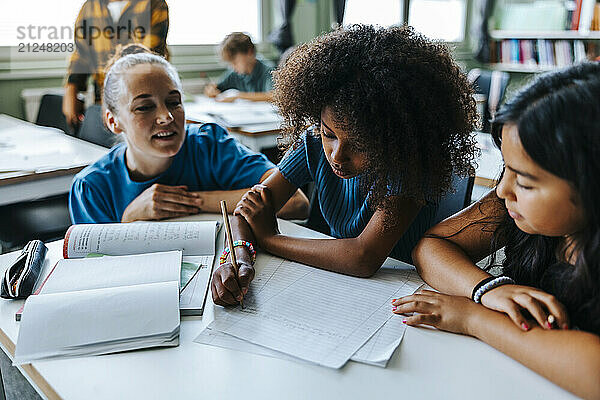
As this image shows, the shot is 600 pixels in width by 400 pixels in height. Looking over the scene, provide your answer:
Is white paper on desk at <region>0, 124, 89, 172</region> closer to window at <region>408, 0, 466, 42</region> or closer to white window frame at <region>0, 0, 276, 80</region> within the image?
white window frame at <region>0, 0, 276, 80</region>

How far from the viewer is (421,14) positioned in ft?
18.6

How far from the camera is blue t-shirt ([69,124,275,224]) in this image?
1501mm

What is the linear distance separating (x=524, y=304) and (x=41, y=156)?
1864 millimetres

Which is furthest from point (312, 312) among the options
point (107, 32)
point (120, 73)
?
point (107, 32)

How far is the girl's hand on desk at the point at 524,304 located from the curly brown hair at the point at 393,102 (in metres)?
0.25

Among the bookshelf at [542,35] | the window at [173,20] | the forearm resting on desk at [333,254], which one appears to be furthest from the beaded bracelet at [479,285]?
the bookshelf at [542,35]

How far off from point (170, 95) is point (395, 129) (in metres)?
0.78

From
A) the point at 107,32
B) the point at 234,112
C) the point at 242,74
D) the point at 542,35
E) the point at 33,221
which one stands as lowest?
the point at 33,221

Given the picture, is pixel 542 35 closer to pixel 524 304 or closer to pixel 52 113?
pixel 52 113

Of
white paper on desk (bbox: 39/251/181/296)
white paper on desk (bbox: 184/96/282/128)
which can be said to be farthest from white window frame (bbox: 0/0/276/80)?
white paper on desk (bbox: 39/251/181/296)

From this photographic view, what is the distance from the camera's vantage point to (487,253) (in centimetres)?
106

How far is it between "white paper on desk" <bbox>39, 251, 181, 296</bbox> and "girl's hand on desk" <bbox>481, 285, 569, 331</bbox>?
1.82ft

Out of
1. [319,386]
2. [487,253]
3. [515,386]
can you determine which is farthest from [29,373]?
[487,253]

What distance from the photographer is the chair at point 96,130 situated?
8.06ft
